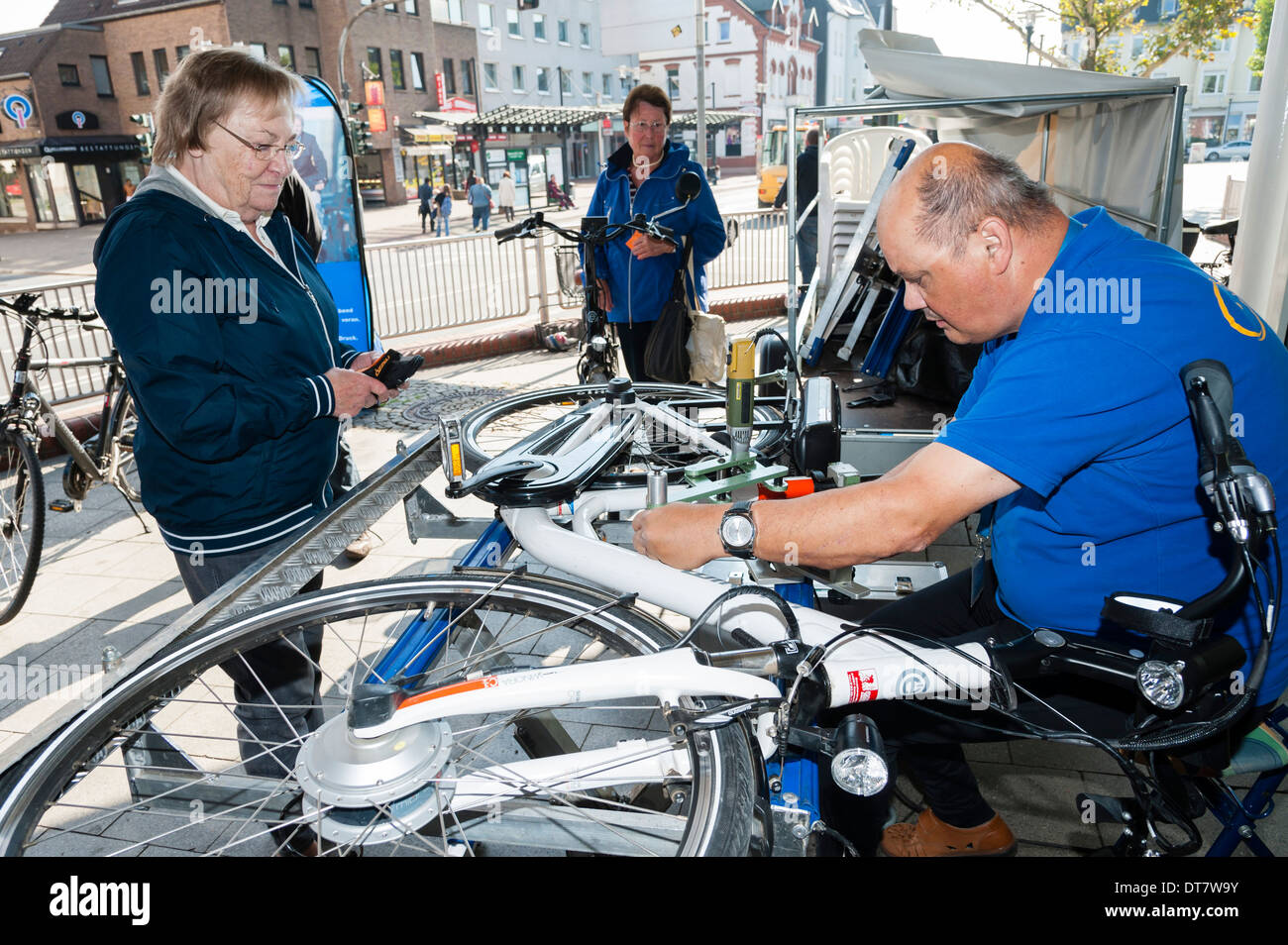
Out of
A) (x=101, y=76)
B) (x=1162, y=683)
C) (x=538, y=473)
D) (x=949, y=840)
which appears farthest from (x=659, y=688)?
(x=101, y=76)

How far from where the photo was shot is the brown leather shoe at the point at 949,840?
2.26 meters

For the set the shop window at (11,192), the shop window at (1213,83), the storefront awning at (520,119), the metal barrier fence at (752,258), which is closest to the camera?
the metal barrier fence at (752,258)

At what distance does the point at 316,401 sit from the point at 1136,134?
4.69m

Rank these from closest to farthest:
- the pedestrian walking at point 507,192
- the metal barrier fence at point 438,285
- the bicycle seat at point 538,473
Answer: the bicycle seat at point 538,473 → the metal barrier fence at point 438,285 → the pedestrian walking at point 507,192

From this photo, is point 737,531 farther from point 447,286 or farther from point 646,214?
point 447,286

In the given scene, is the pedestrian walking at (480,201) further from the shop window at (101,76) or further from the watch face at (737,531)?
the watch face at (737,531)

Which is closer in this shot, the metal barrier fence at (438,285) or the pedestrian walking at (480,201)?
the metal barrier fence at (438,285)

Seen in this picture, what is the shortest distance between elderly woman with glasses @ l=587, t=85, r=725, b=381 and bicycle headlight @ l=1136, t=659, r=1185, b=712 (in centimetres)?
401

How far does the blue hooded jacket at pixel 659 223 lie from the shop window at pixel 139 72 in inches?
1472

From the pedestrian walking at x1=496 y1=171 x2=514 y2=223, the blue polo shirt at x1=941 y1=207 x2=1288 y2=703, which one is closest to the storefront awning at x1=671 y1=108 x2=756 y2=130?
the pedestrian walking at x1=496 y1=171 x2=514 y2=223

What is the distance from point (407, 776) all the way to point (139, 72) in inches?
1637

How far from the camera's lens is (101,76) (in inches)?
1344

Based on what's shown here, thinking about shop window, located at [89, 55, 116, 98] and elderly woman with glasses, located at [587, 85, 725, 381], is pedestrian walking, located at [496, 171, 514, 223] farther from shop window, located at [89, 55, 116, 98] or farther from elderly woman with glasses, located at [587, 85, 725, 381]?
elderly woman with glasses, located at [587, 85, 725, 381]

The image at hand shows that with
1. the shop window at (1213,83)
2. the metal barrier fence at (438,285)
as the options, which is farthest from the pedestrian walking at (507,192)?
the shop window at (1213,83)
